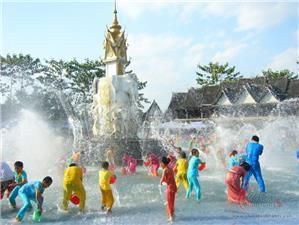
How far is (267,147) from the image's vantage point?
2381 centimetres

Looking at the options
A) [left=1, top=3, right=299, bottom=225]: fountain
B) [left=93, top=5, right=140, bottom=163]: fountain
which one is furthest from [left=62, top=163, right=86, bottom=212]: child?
[left=93, top=5, right=140, bottom=163]: fountain

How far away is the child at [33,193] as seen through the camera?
8047 mm

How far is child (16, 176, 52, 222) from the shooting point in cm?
805

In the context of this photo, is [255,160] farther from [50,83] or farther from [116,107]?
[50,83]

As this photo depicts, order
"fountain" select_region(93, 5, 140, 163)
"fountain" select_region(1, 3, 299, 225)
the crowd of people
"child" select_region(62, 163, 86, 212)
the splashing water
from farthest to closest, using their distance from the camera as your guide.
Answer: "fountain" select_region(93, 5, 140, 163) < the splashing water < "child" select_region(62, 163, 86, 212) < "fountain" select_region(1, 3, 299, 225) < the crowd of people

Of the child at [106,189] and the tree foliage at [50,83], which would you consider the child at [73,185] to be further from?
the tree foliage at [50,83]

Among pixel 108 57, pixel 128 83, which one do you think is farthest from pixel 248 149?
pixel 108 57

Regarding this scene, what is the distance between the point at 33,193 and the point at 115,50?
14.6m

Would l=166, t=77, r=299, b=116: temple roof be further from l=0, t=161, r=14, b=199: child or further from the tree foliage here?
l=0, t=161, r=14, b=199: child

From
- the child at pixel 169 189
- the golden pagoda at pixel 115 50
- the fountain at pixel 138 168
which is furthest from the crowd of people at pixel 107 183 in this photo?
the golden pagoda at pixel 115 50

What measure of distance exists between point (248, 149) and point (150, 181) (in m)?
4.07

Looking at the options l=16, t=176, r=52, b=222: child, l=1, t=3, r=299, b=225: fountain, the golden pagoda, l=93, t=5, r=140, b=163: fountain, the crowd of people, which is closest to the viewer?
l=16, t=176, r=52, b=222: child

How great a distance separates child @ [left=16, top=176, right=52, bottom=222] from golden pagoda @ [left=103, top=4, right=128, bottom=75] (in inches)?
548

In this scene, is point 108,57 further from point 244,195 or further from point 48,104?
point 48,104
